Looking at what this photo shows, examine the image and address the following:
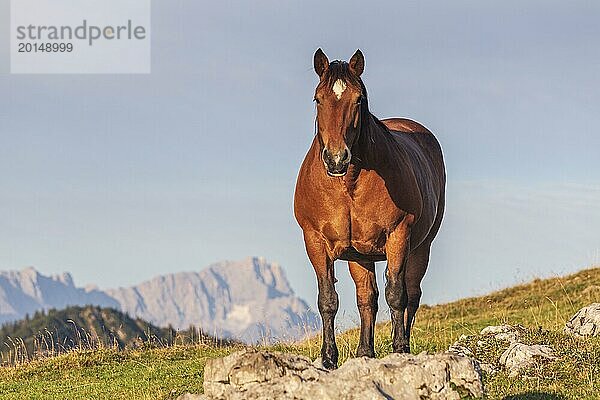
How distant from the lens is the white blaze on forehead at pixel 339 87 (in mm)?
10961

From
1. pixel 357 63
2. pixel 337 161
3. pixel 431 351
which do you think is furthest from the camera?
pixel 431 351

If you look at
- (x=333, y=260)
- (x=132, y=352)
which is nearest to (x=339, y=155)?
(x=333, y=260)

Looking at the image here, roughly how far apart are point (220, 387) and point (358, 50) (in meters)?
4.94

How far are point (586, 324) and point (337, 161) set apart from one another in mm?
9183

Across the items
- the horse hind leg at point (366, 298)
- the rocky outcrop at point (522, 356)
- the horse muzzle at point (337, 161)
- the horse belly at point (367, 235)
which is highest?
the horse muzzle at point (337, 161)

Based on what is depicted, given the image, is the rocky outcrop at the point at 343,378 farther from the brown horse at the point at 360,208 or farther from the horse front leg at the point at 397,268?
the brown horse at the point at 360,208

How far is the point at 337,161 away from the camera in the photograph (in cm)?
1040

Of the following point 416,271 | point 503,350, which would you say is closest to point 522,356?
point 503,350

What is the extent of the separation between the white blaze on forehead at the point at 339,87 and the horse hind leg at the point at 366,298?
3.84 m

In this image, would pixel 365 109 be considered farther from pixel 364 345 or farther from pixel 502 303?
pixel 502 303

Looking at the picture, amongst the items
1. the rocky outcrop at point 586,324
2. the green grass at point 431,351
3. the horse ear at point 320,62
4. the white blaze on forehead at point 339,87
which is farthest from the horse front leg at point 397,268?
the rocky outcrop at point 586,324

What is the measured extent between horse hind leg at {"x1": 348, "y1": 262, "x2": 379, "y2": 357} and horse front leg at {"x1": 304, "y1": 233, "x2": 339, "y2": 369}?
40.2 inches

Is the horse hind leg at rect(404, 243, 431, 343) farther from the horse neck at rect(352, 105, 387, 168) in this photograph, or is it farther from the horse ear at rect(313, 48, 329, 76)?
the horse ear at rect(313, 48, 329, 76)

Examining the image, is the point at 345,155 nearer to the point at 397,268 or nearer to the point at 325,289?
the point at 397,268
